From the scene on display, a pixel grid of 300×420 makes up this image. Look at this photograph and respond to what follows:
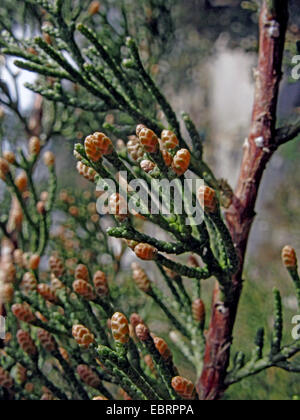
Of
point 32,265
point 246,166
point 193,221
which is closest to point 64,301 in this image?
point 32,265

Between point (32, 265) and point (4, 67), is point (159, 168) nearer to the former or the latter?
point (32, 265)

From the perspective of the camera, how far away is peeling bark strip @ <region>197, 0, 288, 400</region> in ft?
3.19

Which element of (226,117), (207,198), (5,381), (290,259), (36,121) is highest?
(226,117)

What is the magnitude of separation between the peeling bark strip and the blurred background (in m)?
0.18

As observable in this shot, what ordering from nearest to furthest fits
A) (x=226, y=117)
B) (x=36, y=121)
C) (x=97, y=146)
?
(x=97, y=146) < (x=36, y=121) < (x=226, y=117)

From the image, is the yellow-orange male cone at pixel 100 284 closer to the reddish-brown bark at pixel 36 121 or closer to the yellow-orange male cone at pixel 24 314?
the yellow-orange male cone at pixel 24 314

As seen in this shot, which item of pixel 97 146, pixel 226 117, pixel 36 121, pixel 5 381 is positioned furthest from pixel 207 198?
pixel 226 117

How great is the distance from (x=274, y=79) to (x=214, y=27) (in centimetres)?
296

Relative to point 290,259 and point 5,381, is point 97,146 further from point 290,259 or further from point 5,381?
point 5,381

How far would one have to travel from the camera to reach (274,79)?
38.7 inches

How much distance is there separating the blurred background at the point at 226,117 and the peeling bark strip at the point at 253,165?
182 millimetres

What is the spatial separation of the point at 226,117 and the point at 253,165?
595cm

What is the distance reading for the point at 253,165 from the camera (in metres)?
0.99

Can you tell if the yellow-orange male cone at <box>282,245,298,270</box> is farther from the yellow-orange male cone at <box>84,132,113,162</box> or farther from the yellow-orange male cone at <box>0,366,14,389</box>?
the yellow-orange male cone at <box>0,366,14,389</box>
